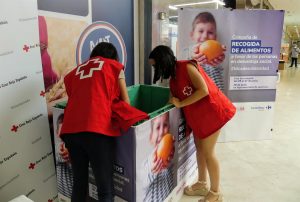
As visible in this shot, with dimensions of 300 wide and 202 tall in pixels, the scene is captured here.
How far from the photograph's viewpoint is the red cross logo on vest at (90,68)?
1566 mm

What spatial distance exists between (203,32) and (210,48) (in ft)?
0.67

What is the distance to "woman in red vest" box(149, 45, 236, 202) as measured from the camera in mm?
1912

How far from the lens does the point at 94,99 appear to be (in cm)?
151

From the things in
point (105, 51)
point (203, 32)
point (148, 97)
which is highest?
point (203, 32)

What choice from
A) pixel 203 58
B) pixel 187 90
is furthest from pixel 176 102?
pixel 203 58

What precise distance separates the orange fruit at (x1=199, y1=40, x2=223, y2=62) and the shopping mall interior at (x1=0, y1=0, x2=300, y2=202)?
48 millimetres

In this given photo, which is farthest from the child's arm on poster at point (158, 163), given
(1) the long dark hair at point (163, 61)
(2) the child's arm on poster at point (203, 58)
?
(2) the child's arm on poster at point (203, 58)

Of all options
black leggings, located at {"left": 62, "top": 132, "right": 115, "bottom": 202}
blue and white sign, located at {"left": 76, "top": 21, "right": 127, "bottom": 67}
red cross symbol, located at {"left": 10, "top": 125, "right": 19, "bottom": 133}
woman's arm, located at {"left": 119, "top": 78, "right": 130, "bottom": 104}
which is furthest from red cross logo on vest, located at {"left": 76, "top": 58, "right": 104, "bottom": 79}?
blue and white sign, located at {"left": 76, "top": 21, "right": 127, "bottom": 67}

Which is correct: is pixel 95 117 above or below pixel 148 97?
above

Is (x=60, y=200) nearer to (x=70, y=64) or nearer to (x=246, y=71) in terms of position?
(x=70, y=64)

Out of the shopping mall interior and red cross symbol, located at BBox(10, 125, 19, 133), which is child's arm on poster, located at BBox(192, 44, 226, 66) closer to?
the shopping mall interior

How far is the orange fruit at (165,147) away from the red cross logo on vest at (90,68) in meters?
0.67

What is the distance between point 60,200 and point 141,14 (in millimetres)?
2169

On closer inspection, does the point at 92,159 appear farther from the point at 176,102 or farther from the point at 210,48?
the point at 210,48
